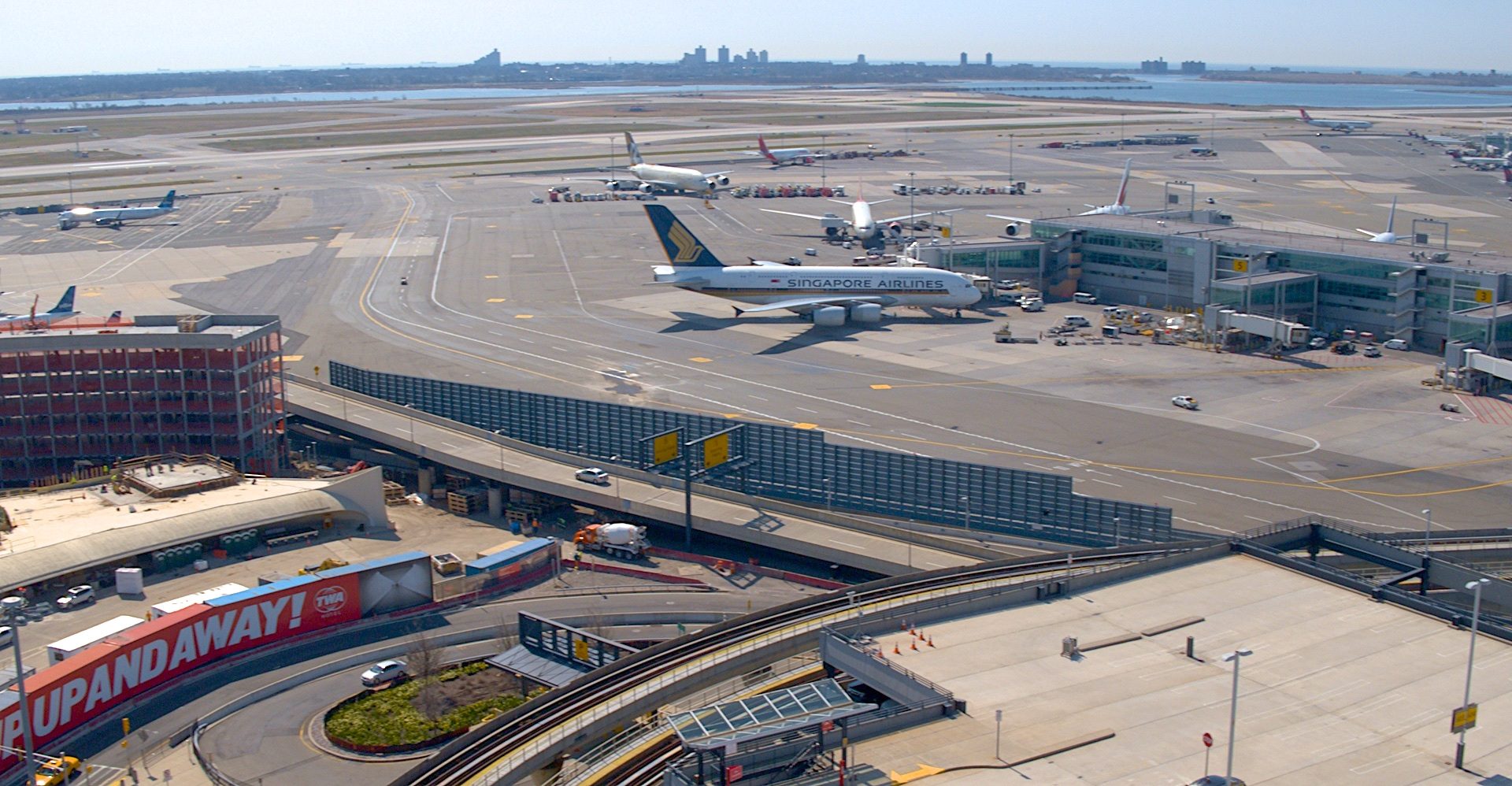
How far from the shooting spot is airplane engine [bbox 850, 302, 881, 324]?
360ft

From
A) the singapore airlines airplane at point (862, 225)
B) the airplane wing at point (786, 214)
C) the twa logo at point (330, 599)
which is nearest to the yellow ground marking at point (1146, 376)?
the twa logo at point (330, 599)

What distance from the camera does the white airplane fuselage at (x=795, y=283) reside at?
111 m

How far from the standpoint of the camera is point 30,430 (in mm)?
78438

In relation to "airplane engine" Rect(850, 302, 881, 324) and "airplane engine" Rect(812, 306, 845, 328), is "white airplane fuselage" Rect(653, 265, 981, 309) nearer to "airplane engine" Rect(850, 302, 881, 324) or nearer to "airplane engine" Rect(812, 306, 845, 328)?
"airplane engine" Rect(850, 302, 881, 324)

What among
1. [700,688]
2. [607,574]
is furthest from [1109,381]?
[700,688]

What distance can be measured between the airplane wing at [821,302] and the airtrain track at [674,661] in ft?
218

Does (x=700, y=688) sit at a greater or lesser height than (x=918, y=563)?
greater

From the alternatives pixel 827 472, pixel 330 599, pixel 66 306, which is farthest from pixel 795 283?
pixel 330 599

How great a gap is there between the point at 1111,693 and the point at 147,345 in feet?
214

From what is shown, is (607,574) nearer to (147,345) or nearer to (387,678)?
(387,678)

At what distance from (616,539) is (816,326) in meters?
49.1

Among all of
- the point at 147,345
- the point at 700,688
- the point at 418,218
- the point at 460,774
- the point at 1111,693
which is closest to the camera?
the point at 460,774

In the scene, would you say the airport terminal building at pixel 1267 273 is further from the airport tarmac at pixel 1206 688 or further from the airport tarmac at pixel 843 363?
the airport tarmac at pixel 1206 688

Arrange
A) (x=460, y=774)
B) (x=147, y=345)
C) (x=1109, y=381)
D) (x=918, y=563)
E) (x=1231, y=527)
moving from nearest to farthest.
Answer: (x=460, y=774) → (x=918, y=563) → (x=1231, y=527) → (x=147, y=345) → (x=1109, y=381)
